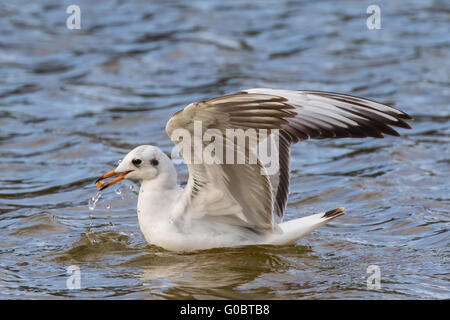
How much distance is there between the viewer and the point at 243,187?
23.2 ft

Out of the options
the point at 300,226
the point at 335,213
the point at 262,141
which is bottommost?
the point at 300,226

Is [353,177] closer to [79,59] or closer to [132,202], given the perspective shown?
[132,202]

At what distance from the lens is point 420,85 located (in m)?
13.5

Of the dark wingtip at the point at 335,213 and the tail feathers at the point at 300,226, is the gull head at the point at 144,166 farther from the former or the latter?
the dark wingtip at the point at 335,213

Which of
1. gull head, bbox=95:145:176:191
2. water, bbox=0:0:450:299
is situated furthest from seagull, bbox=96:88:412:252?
water, bbox=0:0:450:299

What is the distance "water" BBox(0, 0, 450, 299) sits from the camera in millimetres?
7016

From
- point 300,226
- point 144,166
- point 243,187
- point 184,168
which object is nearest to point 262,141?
point 243,187

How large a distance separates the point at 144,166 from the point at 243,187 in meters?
0.90

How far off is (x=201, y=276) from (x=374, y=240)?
187 centimetres

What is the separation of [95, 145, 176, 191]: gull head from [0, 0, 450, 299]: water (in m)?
0.68

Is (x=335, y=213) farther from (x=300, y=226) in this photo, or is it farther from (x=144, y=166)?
(x=144, y=166)

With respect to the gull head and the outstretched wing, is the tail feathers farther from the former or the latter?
the gull head

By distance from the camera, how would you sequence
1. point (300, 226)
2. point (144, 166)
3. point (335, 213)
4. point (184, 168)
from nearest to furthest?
1. point (335, 213)
2. point (300, 226)
3. point (144, 166)
4. point (184, 168)
